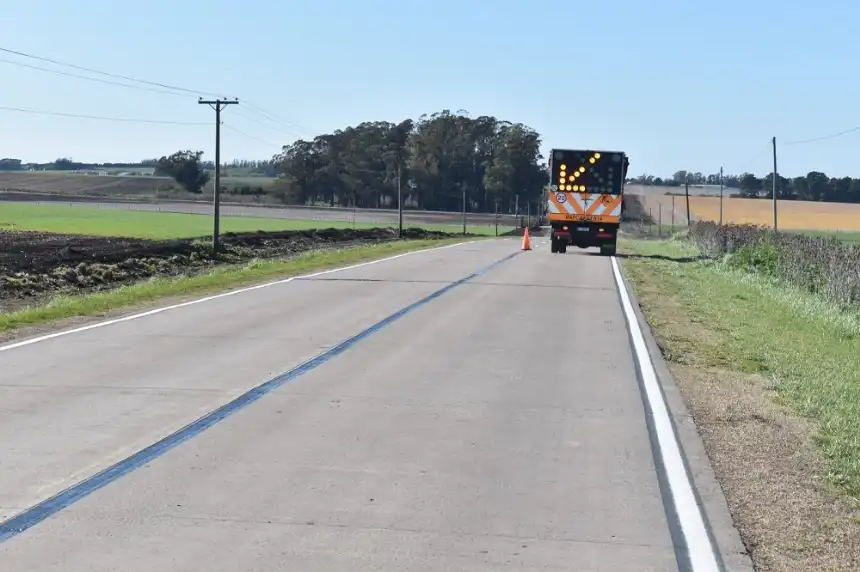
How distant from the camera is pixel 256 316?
1825 cm

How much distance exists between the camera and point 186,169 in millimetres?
151000

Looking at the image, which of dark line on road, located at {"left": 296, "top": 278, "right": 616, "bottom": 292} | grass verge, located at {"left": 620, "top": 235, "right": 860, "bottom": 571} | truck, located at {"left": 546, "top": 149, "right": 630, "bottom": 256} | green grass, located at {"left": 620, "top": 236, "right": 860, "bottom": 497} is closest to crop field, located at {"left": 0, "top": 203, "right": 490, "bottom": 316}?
dark line on road, located at {"left": 296, "top": 278, "right": 616, "bottom": 292}

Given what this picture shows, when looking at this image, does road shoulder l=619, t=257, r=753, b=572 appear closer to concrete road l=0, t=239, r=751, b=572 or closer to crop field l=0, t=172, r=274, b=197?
concrete road l=0, t=239, r=751, b=572

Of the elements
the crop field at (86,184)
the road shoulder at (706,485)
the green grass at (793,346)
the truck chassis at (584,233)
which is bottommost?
the road shoulder at (706,485)

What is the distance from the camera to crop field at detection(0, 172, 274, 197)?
→ 484ft

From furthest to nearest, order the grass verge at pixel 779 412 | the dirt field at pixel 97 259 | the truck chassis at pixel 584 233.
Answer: the truck chassis at pixel 584 233 < the dirt field at pixel 97 259 < the grass verge at pixel 779 412

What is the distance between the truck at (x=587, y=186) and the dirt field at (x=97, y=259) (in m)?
11.3

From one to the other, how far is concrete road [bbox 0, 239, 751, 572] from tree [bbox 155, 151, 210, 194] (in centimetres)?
13706

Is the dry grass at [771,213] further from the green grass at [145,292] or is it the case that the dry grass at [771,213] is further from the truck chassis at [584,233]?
the green grass at [145,292]

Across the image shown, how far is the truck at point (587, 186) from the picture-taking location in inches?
1650

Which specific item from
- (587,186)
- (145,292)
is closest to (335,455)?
(145,292)

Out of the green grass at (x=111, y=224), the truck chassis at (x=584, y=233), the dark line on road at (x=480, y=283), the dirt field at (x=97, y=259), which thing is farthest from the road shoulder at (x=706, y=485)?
the green grass at (x=111, y=224)

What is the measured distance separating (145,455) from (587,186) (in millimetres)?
34750

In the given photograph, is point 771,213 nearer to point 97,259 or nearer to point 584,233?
point 584,233
